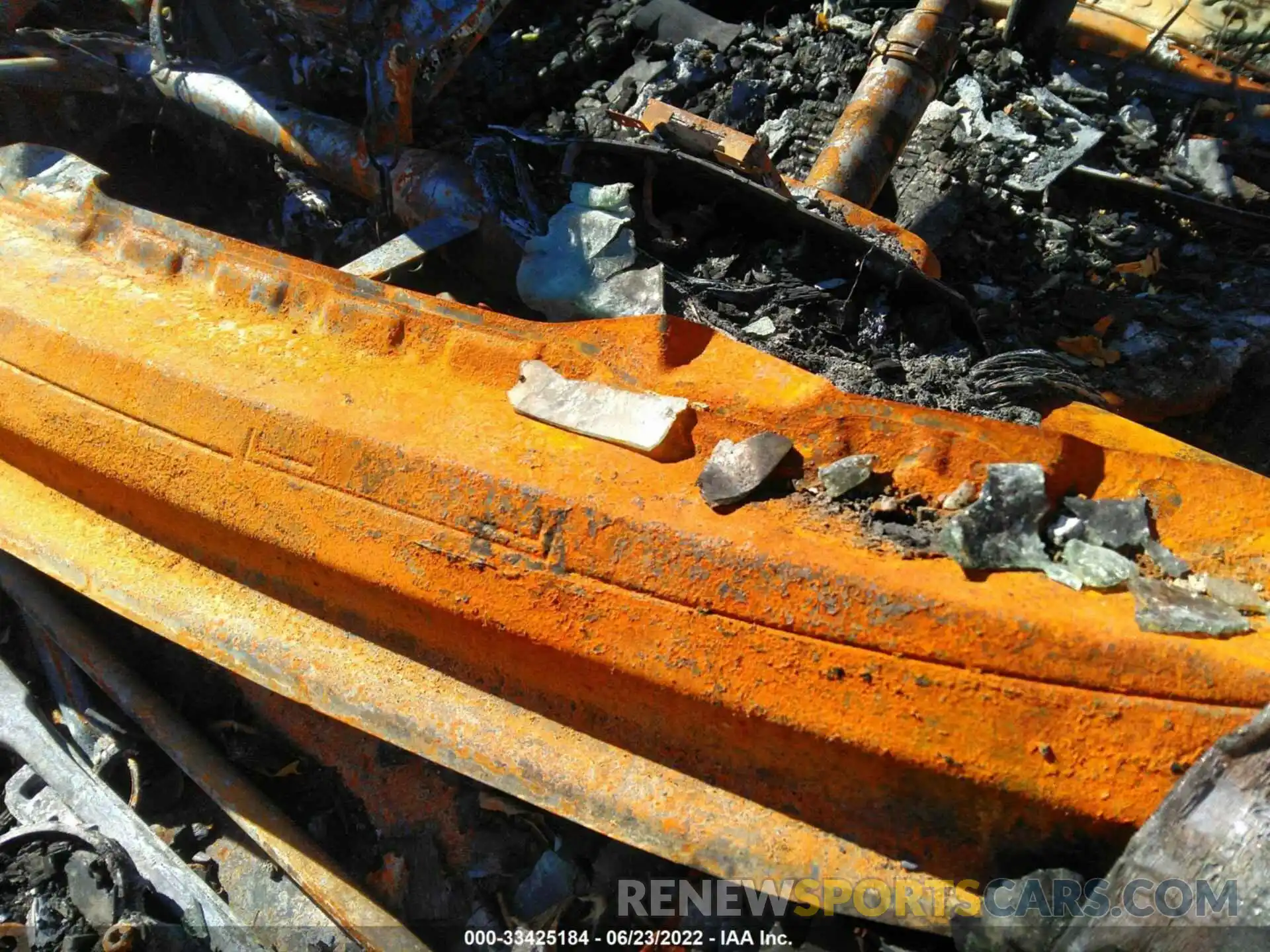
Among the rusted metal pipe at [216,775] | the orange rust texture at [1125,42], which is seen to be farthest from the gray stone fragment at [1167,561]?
the orange rust texture at [1125,42]


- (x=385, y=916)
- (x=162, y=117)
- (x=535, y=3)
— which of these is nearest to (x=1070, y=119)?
(x=535, y=3)

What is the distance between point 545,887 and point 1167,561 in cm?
162

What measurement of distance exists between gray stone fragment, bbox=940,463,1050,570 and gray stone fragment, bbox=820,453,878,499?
174 mm

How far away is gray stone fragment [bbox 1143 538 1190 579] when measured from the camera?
1.43 meters

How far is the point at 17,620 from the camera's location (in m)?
2.83

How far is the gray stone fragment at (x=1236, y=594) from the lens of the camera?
1391 millimetres

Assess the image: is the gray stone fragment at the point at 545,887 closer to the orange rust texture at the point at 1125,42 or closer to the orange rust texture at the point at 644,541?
the orange rust texture at the point at 644,541

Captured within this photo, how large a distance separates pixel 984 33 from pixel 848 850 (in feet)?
15.7

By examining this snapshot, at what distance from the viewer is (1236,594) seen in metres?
1.40

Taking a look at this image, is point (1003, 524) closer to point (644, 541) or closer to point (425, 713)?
point (644, 541)

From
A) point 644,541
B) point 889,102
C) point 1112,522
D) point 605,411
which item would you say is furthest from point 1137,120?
point 644,541

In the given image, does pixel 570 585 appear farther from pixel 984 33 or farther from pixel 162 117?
pixel 984 33

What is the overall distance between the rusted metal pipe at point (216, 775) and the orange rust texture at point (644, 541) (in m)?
0.70

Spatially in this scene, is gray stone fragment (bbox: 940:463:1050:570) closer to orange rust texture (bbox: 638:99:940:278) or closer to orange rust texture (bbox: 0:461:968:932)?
orange rust texture (bbox: 0:461:968:932)
